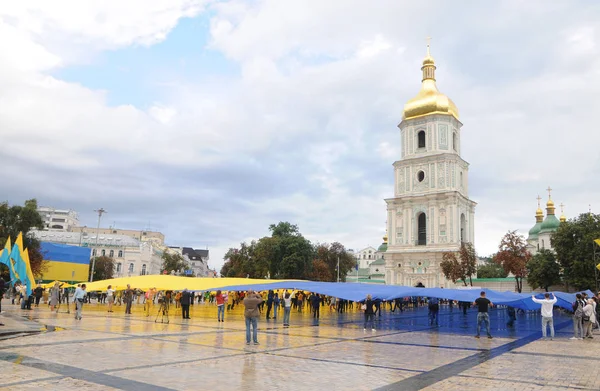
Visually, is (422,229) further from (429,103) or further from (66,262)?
(66,262)

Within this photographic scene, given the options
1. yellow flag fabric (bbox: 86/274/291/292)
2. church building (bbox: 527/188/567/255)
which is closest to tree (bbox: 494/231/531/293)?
yellow flag fabric (bbox: 86/274/291/292)

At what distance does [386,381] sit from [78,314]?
1789 centimetres

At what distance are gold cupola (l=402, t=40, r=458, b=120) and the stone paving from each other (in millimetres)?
53975

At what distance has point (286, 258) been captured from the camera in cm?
6366

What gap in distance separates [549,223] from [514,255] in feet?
158

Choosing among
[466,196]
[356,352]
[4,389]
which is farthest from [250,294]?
[466,196]

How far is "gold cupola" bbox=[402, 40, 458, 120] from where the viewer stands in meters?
68.8

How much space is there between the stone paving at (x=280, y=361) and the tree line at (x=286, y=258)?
46.0 meters

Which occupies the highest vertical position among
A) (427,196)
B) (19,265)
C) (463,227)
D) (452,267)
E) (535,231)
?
(535,231)

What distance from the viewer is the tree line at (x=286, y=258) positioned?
6431 centimetres

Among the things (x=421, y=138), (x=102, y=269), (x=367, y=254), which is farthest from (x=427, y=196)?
(x=367, y=254)

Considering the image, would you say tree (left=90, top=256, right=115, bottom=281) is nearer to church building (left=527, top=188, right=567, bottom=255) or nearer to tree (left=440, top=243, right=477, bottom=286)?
tree (left=440, top=243, right=477, bottom=286)

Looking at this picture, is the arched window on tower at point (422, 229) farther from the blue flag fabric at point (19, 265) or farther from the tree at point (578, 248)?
the blue flag fabric at point (19, 265)

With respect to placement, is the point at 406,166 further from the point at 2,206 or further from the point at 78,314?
the point at 78,314
